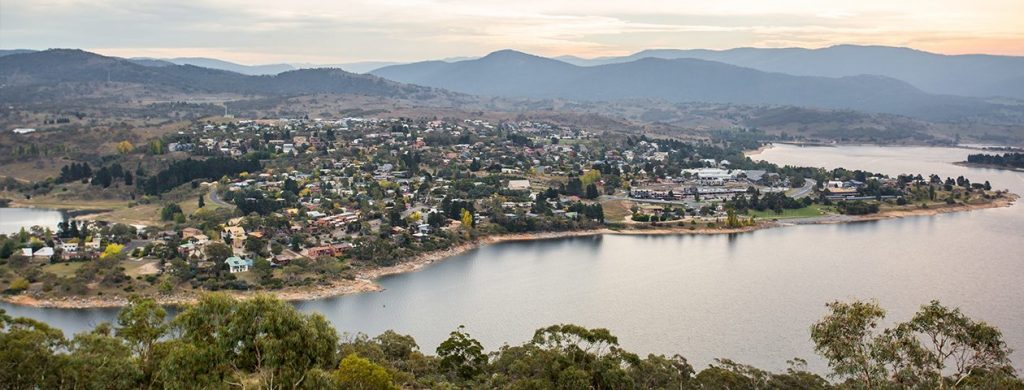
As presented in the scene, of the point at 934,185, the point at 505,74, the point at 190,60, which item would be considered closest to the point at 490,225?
the point at 934,185

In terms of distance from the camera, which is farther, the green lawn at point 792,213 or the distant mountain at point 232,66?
the distant mountain at point 232,66

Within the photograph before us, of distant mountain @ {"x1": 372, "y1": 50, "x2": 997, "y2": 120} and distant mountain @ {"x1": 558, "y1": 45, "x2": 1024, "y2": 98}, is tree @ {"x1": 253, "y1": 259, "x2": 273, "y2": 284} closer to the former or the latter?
distant mountain @ {"x1": 372, "y1": 50, "x2": 997, "y2": 120}

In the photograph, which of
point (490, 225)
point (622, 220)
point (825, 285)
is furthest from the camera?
point (622, 220)

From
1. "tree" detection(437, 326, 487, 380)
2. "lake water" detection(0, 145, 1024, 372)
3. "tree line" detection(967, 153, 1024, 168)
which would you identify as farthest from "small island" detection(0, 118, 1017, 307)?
"tree line" detection(967, 153, 1024, 168)

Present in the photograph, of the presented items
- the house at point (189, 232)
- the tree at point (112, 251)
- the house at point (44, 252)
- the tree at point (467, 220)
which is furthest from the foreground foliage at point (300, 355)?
the tree at point (467, 220)

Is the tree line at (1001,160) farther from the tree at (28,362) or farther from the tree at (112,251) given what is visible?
the tree at (28,362)

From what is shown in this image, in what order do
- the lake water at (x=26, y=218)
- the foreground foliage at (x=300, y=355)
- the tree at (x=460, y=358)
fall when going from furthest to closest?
the lake water at (x=26, y=218) → the tree at (x=460, y=358) → the foreground foliage at (x=300, y=355)

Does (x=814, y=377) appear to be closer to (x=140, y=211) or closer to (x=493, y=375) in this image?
(x=493, y=375)
